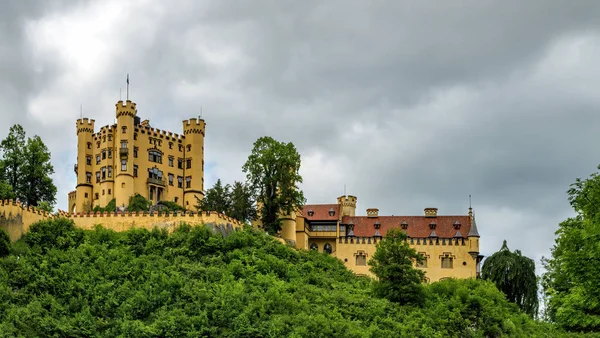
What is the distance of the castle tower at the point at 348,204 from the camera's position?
266 feet

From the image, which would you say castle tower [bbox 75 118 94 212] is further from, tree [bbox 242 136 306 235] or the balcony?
tree [bbox 242 136 306 235]

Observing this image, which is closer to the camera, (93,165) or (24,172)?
(24,172)

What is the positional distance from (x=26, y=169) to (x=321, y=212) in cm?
2764

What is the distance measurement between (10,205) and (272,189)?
2269cm

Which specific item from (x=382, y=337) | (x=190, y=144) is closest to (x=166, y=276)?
(x=382, y=337)

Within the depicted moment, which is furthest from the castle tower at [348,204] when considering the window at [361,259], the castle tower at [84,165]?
the castle tower at [84,165]

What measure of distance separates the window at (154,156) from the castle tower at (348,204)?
1831 cm

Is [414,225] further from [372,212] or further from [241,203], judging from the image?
[241,203]

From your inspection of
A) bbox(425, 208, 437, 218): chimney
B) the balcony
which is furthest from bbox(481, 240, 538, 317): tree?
the balcony

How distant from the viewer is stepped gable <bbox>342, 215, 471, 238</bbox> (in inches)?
3014

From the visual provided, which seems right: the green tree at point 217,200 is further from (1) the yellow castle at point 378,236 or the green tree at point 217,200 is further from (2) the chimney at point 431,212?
(2) the chimney at point 431,212

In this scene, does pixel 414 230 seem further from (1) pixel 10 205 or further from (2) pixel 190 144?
(1) pixel 10 205

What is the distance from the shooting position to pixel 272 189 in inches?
2773

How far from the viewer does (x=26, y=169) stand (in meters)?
70.6
